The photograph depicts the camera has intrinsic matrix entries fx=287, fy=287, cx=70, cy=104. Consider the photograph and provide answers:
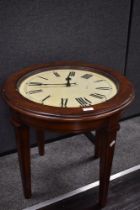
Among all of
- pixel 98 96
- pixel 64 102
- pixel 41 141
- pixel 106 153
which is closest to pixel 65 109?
pixel 64 102

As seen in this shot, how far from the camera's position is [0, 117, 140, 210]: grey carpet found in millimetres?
1341

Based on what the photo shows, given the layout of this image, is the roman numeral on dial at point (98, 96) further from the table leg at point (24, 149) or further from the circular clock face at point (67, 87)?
the table leg at point (24, 149)

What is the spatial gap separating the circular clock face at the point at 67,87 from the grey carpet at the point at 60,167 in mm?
524

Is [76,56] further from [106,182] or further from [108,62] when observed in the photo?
[106,182]

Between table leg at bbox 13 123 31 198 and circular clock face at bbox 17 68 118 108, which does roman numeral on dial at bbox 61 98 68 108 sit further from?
table leg at bbox 13 123 31 198

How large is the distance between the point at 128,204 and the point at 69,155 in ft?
1.45

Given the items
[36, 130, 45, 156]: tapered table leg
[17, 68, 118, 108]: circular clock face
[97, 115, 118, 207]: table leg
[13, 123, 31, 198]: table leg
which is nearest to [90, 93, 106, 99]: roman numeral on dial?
[17, 68, 118, 108]: circular clock face

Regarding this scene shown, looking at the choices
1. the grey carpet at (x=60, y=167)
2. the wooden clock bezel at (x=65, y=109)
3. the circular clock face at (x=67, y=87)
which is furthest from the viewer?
the grey carpet at (x=60, y=167)

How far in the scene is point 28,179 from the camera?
4.06ft

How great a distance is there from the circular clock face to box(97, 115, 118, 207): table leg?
0.11 m

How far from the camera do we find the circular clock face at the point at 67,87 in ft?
3.42

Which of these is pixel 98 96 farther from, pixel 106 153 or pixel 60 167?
pixel 60 167

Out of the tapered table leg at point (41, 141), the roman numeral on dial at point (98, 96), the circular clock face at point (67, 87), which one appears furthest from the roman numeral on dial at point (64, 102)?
the tapered table leg at point (41, 141)

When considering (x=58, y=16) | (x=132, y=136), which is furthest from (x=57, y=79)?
(x=132, y=136)
